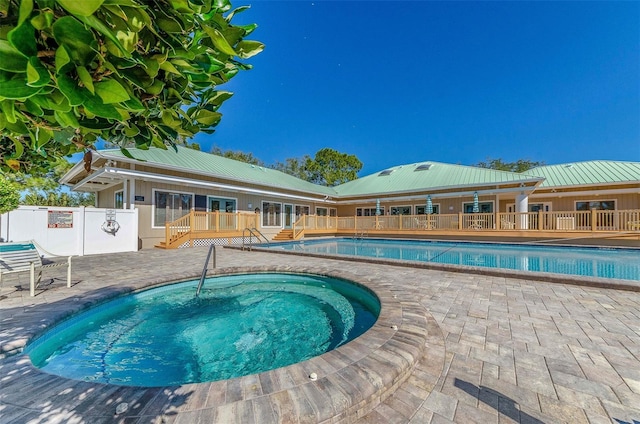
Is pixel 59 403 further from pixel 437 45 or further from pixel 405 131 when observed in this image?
pixel 405 131

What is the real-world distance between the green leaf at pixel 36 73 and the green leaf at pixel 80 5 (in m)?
0.19

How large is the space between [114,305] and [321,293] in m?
3.68

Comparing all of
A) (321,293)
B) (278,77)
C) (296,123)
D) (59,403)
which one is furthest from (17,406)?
(296,123)

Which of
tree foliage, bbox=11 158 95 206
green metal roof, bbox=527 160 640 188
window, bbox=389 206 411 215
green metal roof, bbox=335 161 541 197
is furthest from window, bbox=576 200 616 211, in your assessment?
tree foliage, bbox=11 158 95 206

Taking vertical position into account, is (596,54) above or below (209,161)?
above

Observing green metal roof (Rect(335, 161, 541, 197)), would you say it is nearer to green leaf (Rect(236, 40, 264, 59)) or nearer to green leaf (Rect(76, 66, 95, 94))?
green leaf (Rect(236, 40, 264, 59))

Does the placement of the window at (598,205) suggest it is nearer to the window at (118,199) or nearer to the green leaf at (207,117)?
the green leaf at (207,117)

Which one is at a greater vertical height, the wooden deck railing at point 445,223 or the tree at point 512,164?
the tree at point 512,164

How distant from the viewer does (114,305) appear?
4227mm

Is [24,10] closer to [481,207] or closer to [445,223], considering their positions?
[445,223]

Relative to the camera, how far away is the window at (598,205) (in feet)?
49.4

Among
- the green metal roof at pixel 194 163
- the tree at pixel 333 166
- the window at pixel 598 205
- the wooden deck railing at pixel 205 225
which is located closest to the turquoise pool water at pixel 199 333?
the wooden deck railing at pixel 205 225

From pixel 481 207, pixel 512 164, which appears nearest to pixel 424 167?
pixel 481 207

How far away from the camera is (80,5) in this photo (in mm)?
481
